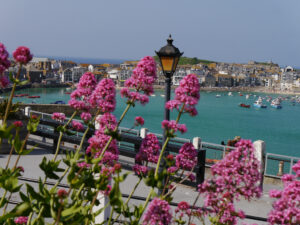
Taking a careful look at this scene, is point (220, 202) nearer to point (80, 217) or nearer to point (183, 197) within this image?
point (80, 217)

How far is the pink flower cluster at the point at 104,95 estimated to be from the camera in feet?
9.52

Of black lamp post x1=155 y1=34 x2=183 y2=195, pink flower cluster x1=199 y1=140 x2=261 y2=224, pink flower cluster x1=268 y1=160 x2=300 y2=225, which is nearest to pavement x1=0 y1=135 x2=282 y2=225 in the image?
black lamp post x1=155 y1=34 x2=183 y2=195

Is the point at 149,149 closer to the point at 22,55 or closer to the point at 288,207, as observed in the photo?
the point at 22,55

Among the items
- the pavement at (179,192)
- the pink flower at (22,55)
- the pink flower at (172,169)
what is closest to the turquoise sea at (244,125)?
the pavement at (179,192)

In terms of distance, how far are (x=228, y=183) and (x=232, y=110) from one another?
110 metres

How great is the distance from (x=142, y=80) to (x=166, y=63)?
4.58 meters

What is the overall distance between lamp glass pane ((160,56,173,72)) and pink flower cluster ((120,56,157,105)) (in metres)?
4.41

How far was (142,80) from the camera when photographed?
293 cm

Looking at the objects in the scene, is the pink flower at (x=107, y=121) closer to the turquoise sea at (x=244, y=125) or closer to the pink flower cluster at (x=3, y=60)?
the pink flower cluster at (x=3, y=60)

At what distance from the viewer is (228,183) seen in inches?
79.9

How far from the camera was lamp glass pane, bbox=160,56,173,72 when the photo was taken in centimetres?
738

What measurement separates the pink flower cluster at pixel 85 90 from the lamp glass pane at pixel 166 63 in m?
4.35

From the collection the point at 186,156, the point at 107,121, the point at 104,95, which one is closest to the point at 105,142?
the point at 107,121

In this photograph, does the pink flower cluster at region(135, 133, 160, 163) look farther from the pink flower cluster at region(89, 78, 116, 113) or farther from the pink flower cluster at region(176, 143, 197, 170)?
the pink flower cluster at region(89, 78, 116, 113)
